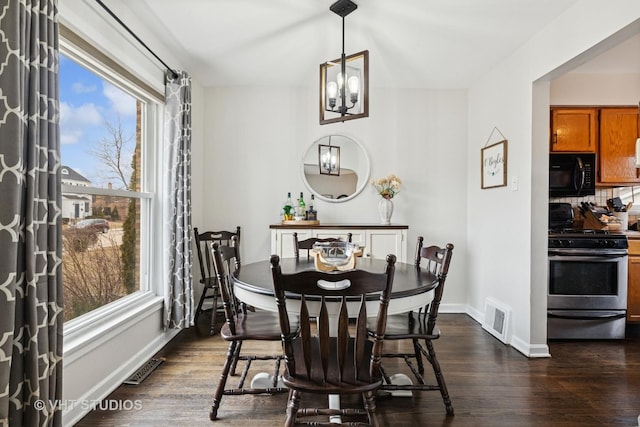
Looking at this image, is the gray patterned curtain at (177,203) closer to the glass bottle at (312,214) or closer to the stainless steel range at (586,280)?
the glass bottle at (312,214)

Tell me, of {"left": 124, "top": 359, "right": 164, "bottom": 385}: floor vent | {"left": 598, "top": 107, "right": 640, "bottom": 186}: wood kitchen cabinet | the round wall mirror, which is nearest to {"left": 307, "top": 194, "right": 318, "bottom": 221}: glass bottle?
the round wall mirror

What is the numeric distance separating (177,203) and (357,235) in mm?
1703

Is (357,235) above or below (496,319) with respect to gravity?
above

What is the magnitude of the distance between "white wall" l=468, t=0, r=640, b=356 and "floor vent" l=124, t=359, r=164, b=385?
9.18 feet

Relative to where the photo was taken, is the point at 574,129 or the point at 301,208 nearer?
the point at 574,129

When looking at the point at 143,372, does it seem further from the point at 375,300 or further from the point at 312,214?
the point at 312,214

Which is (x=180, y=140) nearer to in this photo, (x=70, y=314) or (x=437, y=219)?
(x=70, y=314)

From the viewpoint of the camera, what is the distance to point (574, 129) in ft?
10.8

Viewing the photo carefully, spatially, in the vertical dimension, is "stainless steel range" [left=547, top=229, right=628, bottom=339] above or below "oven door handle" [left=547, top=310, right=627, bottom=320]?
above

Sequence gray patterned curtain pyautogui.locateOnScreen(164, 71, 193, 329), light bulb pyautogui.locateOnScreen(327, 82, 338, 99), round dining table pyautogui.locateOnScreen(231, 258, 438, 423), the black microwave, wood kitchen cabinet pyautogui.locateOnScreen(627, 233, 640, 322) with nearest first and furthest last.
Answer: round dining table pyautogui.locateOnScreen(231, 258, 438, 423)
light bulb pyautogui.locateOnScreen(327, 82, 338, 99)
gray patterned curtain pyautogui.locateOnScreen(164, 71, 193, 329)
wood kitchen cabinet pyautogui.locateOnScreen(627, 233, 640, 322)
the black microwave

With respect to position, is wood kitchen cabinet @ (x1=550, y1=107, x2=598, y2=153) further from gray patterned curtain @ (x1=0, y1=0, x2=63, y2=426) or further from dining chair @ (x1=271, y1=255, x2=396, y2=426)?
gray patterned curtain @ (x1=0, y1=0, x2=63, y2=426)

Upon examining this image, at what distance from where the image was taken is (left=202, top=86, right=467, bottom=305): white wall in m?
3.84

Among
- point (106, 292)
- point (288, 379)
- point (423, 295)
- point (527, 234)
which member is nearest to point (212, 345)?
point (106, 292)

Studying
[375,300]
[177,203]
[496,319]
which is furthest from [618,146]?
[177,203]
